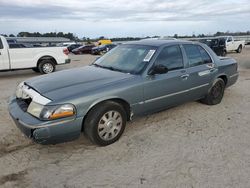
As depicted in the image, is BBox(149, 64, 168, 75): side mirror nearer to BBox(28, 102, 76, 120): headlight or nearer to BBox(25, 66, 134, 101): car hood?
BBox(25, 66, 134, 101): car hood

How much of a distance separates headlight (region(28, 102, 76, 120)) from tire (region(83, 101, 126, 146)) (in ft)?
1.07

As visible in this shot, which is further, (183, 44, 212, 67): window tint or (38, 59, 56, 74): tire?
(38, 59, 56, 74): tire

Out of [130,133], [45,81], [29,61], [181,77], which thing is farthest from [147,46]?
[29,61]

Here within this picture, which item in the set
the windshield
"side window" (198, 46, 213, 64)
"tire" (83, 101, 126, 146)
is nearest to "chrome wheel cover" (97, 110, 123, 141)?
"tire" (83, 101, 126, 146)

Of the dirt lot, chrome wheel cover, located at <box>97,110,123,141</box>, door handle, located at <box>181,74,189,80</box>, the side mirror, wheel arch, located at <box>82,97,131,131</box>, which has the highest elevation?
the side mirror

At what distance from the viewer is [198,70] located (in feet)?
16.2

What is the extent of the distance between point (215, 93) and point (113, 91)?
301cm

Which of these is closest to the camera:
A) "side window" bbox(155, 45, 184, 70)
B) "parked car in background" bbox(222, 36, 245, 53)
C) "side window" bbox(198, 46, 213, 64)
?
"side window" bbox(155, 45, 184, 70)

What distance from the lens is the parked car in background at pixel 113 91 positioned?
324 cm

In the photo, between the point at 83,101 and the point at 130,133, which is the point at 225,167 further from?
the point at 83,101

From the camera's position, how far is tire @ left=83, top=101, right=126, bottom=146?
137 inches

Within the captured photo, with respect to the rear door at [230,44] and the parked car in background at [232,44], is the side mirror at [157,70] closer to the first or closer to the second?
the parked car in background at [232,44]

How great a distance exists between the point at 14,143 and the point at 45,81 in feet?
3.56

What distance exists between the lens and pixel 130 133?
418cm
